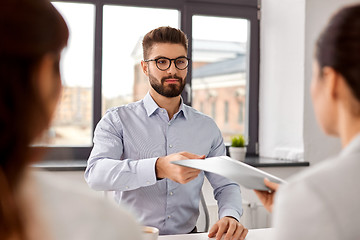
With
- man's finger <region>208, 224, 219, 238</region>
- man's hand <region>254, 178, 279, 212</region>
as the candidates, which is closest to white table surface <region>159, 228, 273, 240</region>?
man's finger <region>208, 224, 219, 238</region>

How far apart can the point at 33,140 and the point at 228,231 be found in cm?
130

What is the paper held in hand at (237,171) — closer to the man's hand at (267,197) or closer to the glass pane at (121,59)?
the man's hand at (267,197)

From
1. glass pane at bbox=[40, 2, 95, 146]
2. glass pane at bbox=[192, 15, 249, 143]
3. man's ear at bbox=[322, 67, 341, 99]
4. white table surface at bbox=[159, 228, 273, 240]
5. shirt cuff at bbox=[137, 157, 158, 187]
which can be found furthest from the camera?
glass pane at bbox=[192, 15, 249, 143]

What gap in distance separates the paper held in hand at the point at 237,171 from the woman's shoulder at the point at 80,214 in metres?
0.72

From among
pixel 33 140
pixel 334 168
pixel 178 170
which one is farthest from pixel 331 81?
pixel 178 170

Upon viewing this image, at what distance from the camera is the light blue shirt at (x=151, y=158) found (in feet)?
6.87

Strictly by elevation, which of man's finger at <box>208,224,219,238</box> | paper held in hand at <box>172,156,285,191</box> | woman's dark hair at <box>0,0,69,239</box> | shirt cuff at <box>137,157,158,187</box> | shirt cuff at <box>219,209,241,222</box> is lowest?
man's finger at <box>208,224,219,238</box>

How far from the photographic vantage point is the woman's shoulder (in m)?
0.63

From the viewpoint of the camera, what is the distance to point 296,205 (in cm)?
85

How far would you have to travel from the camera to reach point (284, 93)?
3799 mm

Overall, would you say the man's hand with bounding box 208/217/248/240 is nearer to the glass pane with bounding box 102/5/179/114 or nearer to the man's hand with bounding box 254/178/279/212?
the man's hand with bounding box 254/178/279/212

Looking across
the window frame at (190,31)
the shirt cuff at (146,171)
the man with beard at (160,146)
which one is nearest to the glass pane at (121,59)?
the window frame at (190,31)

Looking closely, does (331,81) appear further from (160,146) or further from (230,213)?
(160,146)

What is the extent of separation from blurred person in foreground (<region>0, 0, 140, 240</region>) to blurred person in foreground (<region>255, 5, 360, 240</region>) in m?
0.35
